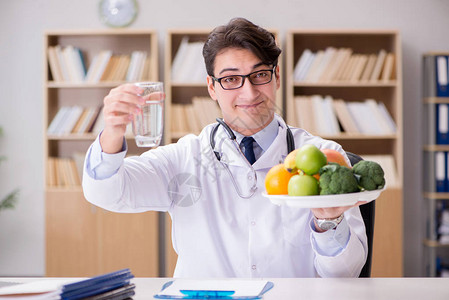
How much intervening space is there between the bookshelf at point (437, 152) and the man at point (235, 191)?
2.49 m

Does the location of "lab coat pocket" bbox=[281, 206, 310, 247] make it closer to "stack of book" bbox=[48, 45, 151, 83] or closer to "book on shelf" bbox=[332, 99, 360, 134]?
"book on shelf" bbox=[332, 99, 360, 134]

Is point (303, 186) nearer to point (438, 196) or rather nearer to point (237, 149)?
point (237, 149)

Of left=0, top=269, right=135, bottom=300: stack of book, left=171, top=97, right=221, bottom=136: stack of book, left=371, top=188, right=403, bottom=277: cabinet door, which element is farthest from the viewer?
left=171, top=97, right=221, bottom=136: stack of book

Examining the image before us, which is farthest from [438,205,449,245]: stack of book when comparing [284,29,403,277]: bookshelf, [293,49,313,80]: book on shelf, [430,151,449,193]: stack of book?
[293,49,313,80]: book on shelf

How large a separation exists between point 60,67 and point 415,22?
2.74 m

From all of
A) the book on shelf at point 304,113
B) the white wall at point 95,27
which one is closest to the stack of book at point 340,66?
the book on shelf at point 304,113

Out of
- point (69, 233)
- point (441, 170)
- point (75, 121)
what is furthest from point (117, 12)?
point (441, 170)

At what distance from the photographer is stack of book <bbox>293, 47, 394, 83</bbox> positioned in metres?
3.85

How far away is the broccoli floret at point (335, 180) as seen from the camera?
1.09 meters

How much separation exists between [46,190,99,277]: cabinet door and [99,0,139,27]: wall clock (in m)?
1.35

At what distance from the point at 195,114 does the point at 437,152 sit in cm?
179

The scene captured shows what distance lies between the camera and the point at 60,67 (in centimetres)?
390

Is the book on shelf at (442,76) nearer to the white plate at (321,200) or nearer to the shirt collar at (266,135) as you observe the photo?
the shirt collar at (266,135)

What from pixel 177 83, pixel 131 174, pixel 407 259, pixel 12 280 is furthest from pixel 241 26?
pixel 407 259
